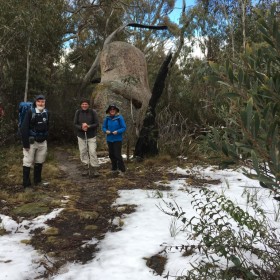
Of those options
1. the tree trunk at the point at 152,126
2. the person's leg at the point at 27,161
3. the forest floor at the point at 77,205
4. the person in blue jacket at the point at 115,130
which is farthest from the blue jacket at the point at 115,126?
the person's leg at the point at 27,161

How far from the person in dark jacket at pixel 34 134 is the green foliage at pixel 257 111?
450cm

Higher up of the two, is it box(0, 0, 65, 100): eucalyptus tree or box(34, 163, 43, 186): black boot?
box(0, 0, 65, 100): eucalyptus tree

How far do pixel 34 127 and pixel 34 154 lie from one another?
1.66 ft

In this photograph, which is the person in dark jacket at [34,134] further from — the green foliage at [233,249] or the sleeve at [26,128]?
the green foliage at [233,249]

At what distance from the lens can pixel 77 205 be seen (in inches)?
203

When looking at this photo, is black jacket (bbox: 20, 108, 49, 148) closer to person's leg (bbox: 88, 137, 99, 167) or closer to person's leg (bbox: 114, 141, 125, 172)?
person's leg (bbox: 88, 137, 99, 167)

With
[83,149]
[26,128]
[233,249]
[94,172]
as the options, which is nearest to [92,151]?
[83,149]

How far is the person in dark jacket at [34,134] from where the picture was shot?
5.96 meters

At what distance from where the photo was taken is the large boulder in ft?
36.5

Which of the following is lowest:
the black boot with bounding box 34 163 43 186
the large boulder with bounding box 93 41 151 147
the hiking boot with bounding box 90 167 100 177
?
the hiking boot with bounding box 90 167 100 177

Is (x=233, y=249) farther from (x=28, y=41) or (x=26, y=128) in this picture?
(x=28, y=41)

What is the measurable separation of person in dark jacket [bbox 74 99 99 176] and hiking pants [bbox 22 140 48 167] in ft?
4.04

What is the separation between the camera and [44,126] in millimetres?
6113

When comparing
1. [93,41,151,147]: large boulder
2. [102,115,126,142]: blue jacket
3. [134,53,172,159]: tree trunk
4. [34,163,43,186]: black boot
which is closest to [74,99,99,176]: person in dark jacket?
[102,115,126,142]: blue jacket
